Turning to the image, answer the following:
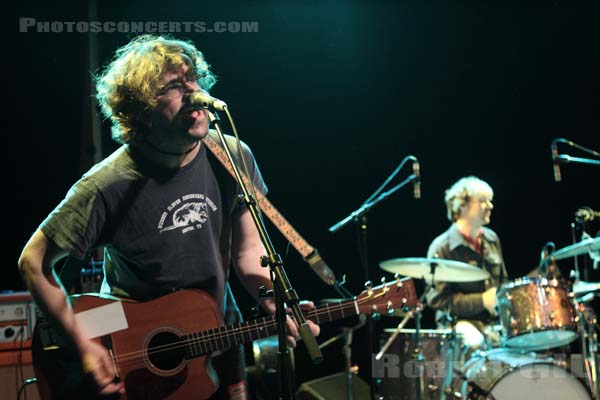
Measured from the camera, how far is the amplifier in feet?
13.4

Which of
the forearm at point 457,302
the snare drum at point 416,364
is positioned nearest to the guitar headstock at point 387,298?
the snare drum at point 416,364

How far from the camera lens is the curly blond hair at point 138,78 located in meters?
2.77

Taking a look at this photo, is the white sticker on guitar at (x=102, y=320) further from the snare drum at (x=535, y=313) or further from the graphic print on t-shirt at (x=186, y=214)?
the snare drum at (x=535, y=313)

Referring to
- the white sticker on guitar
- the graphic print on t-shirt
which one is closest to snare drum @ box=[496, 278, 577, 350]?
the graphic print on t-shirt

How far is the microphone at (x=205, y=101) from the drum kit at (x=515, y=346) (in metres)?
2.84

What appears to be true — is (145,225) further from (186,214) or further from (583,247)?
(583,247)

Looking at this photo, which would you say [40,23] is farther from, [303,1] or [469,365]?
[469,365]

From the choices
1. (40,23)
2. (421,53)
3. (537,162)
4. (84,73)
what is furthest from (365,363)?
(40,23)

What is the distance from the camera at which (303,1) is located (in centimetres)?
599

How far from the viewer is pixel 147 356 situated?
8.76 ft

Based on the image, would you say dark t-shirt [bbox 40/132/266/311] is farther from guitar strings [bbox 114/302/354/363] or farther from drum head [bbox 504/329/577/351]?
drum head [bbox 504/329/577/351]

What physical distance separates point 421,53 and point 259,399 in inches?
150

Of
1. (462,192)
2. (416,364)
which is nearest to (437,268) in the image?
(416,364)

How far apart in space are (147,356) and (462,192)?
13.6 feet
